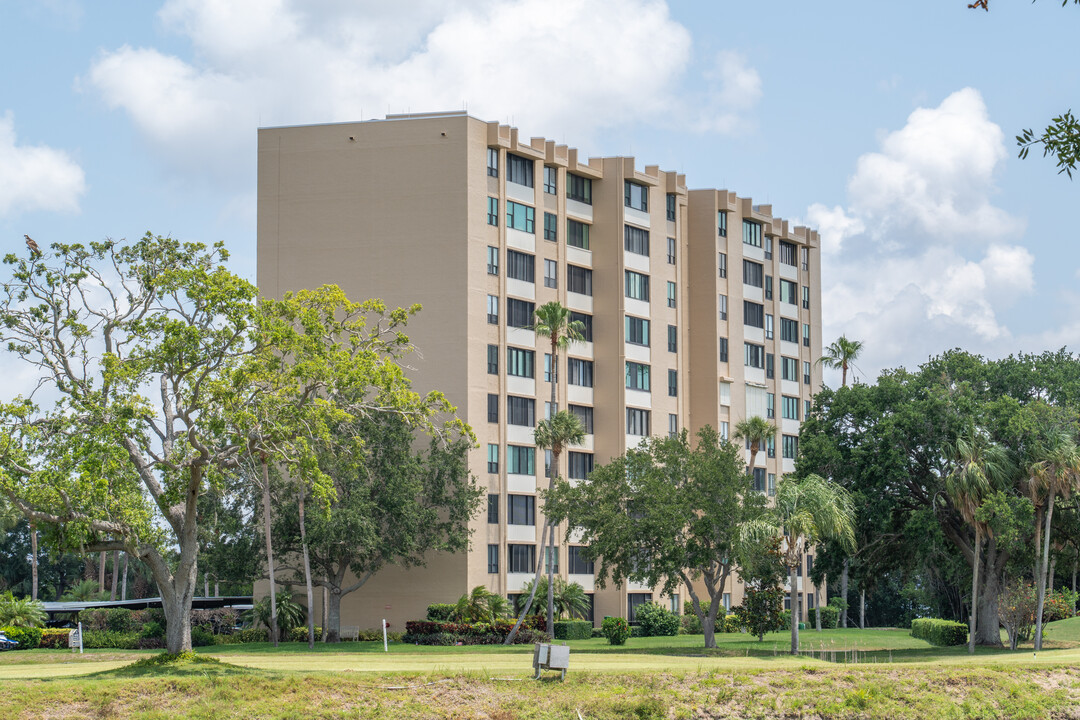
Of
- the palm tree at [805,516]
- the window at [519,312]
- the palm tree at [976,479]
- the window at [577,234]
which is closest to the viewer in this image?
the palm tree at [805,516]

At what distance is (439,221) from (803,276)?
1629 inches

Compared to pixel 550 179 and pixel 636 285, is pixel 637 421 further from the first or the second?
pixel 550 179

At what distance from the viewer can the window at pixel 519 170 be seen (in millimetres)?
81125

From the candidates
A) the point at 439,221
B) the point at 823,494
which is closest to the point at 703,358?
the point at 439,221

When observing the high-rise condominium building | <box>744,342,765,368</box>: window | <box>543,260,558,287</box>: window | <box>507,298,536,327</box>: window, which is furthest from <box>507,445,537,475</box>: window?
<box>744,342,765,368</box>: window

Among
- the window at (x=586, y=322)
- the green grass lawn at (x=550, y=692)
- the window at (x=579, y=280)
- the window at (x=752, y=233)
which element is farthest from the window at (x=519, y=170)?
the green grass lawn at (x=550, y=692)

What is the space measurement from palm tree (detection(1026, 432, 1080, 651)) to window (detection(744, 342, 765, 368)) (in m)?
45.4

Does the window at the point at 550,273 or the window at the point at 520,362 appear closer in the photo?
the window at the point at 520,362

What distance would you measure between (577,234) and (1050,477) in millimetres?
41092

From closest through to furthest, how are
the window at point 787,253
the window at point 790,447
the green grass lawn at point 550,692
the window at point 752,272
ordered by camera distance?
the green grass lawn at point 550,692
the window at point 752,272
the window at point 790,447
the window at point 787,253

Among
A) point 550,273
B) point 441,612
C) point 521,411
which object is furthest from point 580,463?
point 441,612

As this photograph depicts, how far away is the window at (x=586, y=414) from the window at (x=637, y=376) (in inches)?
122

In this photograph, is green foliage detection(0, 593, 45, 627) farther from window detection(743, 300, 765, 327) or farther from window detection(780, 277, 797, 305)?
window detection(780, 277, 797, 305)

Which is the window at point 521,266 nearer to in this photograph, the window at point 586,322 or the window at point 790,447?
the window at point 586,322
